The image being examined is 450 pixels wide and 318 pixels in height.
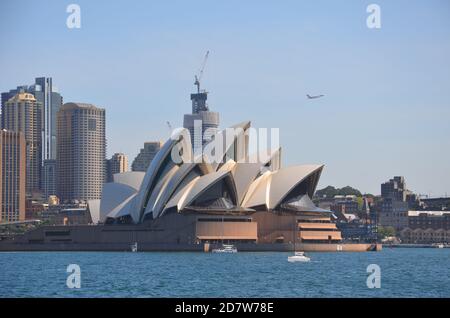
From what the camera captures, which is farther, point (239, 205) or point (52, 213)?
point (52, 213)

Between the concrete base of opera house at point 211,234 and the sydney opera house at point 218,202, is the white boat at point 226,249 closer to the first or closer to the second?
the concrete base of opera house at point 211,234

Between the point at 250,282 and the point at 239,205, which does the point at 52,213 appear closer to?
the point at 239,205

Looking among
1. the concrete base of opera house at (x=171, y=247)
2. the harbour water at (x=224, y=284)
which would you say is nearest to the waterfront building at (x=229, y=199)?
the concrete base of opera house at (x=171, y=247)

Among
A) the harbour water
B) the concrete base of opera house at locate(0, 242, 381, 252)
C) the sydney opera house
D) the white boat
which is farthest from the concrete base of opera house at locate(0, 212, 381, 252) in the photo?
the harbour water

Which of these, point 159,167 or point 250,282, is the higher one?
point 159,167

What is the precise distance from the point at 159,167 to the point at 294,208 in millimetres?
16407

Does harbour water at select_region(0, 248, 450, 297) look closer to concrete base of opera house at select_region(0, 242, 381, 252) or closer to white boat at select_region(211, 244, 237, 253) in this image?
white boat at select_region(211, 244, 237, 253)

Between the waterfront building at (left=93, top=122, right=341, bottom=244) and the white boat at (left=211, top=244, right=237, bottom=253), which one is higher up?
the waterfront building at (left=93, top=122, right=341, bottom=244)

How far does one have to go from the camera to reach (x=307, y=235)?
106m

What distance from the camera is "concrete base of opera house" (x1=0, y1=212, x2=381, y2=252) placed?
101625mm

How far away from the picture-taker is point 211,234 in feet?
334
